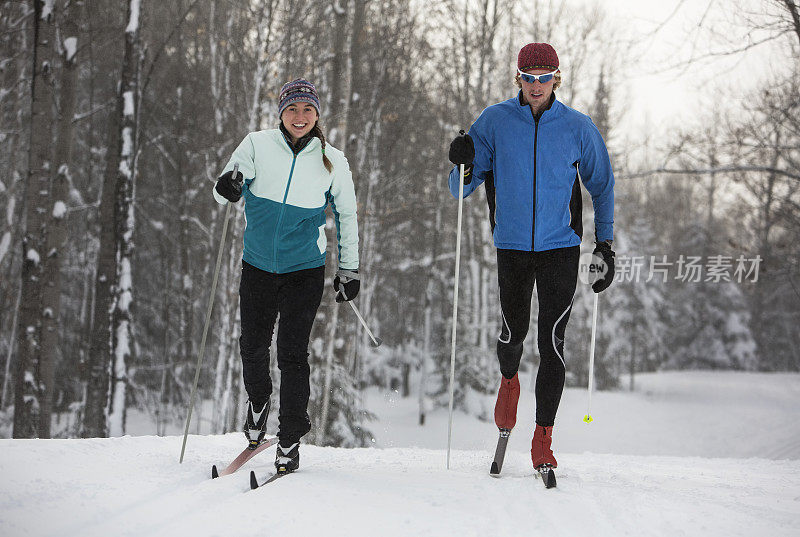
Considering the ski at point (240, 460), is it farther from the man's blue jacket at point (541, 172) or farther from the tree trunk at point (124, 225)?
the tree trunk at point (124, 225)

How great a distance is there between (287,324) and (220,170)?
34.0 feet

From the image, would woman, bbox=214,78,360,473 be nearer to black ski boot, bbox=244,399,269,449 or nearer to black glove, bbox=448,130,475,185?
black ski boot, bbox=244,399,269,449

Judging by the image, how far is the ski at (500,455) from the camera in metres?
3.25

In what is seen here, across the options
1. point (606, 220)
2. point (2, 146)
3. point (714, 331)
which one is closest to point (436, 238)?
point (2, 146)

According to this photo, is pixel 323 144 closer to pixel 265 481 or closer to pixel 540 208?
pixel 540 208

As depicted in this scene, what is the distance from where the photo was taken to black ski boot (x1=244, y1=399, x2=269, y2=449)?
3.46 m

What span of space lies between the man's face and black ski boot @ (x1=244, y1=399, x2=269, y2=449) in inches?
88.3

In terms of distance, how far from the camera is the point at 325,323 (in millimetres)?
8938

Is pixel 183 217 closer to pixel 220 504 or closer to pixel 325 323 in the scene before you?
pixel 325 323

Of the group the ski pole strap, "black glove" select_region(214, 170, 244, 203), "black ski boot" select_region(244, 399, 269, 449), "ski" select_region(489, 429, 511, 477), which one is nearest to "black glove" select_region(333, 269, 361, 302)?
the ski pole strap

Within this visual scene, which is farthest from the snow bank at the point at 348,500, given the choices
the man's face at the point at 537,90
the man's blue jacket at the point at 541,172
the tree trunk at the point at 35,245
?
the tree trunk at the point at 35,245

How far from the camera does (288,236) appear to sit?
327 cm

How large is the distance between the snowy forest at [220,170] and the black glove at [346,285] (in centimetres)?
554

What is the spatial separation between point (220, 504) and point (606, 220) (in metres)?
2.46
